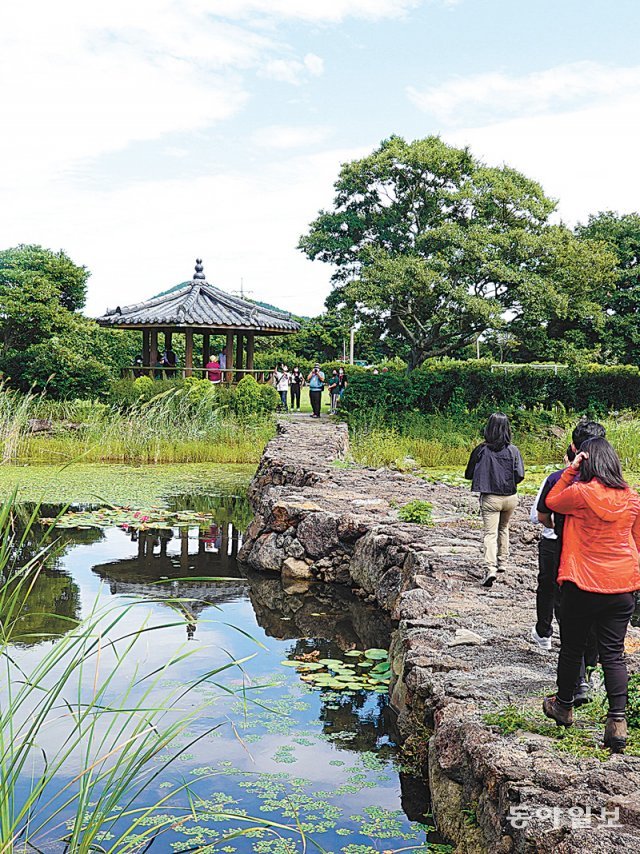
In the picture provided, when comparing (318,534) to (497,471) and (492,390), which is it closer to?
(497,471)

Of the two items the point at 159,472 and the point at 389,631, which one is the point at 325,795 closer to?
the point at 389,631

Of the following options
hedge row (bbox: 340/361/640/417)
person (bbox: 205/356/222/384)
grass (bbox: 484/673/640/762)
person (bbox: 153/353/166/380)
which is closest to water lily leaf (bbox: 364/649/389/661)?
grass (bbox: 484/673/640/762)

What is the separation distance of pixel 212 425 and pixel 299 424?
1694 millimetres

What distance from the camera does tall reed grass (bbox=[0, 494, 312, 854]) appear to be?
8.10ft

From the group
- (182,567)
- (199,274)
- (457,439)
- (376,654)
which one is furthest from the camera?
(199,274)

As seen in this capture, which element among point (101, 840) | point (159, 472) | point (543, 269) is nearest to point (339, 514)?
point (101, 840)

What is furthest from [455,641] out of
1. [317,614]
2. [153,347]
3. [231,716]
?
[153,347]

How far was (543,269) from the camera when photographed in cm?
2008

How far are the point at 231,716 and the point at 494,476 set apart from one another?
221 cm

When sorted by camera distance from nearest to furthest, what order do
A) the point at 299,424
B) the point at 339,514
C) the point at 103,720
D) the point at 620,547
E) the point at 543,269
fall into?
the point at 620,547 → the point at 103,720 → the point at 339,514 → the point at 299,424 → the point at 543,269

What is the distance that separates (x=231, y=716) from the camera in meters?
4.80

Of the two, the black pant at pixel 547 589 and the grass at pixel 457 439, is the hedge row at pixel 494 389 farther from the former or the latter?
the black pant at pixel 547 589

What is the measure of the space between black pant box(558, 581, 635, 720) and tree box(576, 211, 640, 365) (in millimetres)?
26128

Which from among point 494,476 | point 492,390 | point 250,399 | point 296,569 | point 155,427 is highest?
point 492,390
